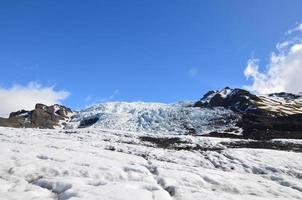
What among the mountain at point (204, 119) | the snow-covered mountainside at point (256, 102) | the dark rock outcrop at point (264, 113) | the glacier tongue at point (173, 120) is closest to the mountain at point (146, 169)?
the dark rock outcrop at point (264, 113)

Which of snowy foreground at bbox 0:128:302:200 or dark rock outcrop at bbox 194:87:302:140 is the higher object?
dark rock outcrop at bbox 194:87:302:140

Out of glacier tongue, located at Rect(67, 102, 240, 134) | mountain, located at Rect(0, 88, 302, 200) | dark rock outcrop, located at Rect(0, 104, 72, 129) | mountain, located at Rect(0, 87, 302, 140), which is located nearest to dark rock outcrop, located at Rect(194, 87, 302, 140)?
mountain, located at Rect(0, 87, 302, 140)

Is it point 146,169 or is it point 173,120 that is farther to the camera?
point 173,120

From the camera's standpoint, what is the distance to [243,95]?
465 ft

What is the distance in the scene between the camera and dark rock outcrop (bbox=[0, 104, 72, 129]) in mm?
131075

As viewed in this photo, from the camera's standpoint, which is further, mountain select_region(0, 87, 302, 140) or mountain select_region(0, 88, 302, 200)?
mountain select_region(0, 87, 302, 140)

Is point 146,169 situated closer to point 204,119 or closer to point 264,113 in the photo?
point 204,119

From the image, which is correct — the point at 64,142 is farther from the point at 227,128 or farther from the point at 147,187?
the point at 227,128

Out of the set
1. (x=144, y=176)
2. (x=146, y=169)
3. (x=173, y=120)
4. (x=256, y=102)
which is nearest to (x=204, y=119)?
(x=173, y=120)

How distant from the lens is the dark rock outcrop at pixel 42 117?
13107 centimetres

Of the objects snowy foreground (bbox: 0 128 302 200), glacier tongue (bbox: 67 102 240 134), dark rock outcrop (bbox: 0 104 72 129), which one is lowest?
snowy foreground (bbox: 0 128 302 200)

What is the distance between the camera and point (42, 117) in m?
149

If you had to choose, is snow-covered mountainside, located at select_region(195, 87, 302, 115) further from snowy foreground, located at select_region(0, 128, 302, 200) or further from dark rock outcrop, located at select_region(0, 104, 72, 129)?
snowy foreground, located at select_region(0, 128, 302, 200)

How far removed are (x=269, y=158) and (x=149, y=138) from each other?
17041 mm
